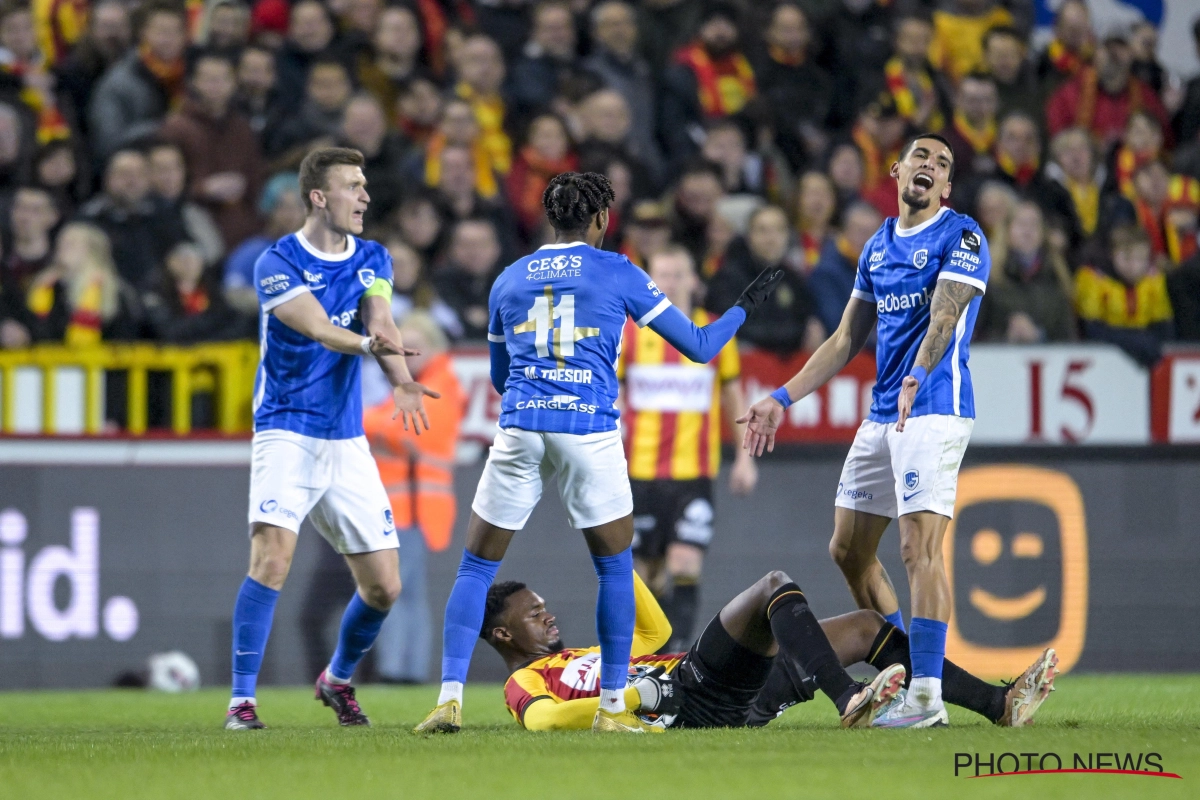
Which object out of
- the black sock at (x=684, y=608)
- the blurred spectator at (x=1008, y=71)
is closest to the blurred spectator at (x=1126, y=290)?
the blurred spectator at (x=1008, y=71)

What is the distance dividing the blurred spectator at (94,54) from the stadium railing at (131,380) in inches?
119

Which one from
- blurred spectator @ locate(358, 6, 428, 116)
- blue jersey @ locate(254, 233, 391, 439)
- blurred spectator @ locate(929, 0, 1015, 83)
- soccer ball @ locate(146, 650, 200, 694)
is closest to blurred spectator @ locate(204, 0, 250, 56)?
blurred spectator @ locate(358, 6, 428, 116)

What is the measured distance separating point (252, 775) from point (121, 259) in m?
7.40

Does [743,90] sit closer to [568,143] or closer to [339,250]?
[568,143]

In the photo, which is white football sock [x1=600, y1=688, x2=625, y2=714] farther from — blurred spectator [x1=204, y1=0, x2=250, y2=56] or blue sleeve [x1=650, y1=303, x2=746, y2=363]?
blurred spectator [x1=204, y1=0, x2=250, y2=56]

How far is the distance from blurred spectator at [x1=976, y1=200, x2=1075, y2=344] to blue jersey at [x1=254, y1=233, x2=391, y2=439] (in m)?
5.93

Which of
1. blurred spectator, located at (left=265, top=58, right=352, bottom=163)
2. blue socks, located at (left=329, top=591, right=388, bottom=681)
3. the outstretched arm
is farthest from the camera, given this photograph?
blurred spectator, located at (left=265, top=58, right=352, bottom=163)

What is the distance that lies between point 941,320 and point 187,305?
6.42m

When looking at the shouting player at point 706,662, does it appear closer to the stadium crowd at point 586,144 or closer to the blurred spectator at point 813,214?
the stadium crowd at point 586,144

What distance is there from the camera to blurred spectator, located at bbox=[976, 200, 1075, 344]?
12.1 m

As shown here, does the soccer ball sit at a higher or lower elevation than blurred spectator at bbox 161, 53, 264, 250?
lower

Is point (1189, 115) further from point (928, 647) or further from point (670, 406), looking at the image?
point (928, 647)

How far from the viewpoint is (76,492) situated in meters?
10.4

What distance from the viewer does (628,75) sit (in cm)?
1382
